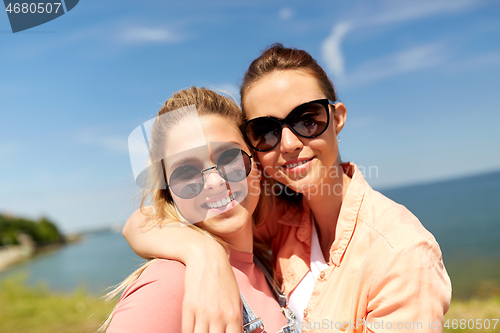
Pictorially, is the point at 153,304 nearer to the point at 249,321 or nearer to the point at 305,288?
the point at 249,321

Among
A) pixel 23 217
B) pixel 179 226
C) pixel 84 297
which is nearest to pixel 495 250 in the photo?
pixel 84 297

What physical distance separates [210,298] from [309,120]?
150 cm

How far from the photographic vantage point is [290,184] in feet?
8.51

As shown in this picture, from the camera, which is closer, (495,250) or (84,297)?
(84,297)

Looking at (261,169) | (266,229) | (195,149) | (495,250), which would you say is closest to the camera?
(195,149)

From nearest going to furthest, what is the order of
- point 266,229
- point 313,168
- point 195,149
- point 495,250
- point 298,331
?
point 195,149 → point 298,331 → point 313,168 → point 266,229 → point 495,250

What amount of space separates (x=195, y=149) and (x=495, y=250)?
43.8 metres

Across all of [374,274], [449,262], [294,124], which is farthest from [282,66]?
[449,262]

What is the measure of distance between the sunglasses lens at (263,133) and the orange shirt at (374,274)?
29.7 inches

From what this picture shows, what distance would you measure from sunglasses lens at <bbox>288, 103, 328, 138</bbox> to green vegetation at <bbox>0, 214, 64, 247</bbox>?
1313 inches

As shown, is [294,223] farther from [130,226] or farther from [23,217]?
[23,217]

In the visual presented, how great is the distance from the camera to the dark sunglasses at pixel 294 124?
2434mm

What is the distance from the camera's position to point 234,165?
2.30 metres

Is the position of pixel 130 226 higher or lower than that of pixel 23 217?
higher
